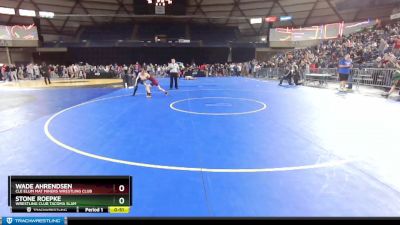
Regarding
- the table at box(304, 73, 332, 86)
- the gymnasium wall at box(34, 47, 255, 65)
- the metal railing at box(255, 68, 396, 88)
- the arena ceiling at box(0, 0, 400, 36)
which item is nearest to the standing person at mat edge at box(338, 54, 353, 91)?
the metal railing at box(255, 68, 396, 88)

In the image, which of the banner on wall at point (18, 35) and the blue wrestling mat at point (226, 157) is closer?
the blue wrestling mat at point (226, 157)

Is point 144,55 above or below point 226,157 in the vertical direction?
above

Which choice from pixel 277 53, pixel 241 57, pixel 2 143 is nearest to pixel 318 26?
pixel 277 53

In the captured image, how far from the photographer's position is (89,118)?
629 cm

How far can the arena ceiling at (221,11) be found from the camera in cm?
1358

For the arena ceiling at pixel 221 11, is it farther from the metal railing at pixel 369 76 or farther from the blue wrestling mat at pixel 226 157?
the blue wrestling mat at pixel 226 157

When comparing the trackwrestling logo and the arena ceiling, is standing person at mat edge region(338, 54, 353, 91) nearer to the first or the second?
the arena ceiling

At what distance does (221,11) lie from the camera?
2494 cm

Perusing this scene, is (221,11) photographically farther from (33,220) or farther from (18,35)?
(33,220)
